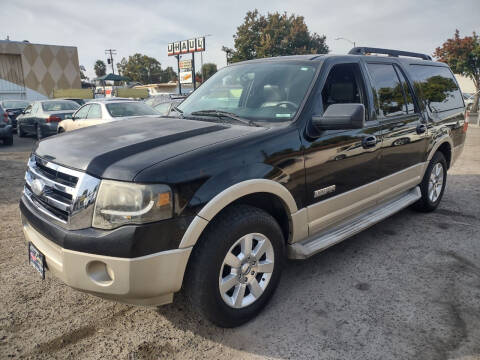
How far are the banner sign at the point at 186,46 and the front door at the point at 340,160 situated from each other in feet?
96.5

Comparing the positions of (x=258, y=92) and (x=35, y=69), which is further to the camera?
(x=35, y=69)

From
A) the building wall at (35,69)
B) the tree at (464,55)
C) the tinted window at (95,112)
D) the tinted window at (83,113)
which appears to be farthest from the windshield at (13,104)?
the tree at (464,55)

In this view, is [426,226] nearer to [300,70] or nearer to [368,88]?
[368,88]

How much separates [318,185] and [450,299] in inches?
55.5

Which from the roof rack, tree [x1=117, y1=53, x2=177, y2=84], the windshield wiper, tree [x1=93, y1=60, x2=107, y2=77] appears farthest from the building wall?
tree [x1=93, y1=60, x2=107, y2=77]

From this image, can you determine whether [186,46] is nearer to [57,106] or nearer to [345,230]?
[57,106]

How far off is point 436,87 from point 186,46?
100 ft

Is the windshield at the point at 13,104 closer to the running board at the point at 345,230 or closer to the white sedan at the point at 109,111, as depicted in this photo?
the white sedan at the point at 109,111

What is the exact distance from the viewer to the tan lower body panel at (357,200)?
306cm

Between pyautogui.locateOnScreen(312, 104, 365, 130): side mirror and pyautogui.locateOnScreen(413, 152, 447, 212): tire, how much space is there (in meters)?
2.42

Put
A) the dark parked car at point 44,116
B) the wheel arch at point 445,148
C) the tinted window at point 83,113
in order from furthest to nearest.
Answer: the dark parked car at point 44,116
the tinted window at point 83,113
the wheel arch at point 445,148

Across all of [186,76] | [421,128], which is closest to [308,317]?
[421,128]

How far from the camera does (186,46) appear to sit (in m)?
32.6

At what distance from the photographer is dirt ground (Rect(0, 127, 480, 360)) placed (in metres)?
2.39
